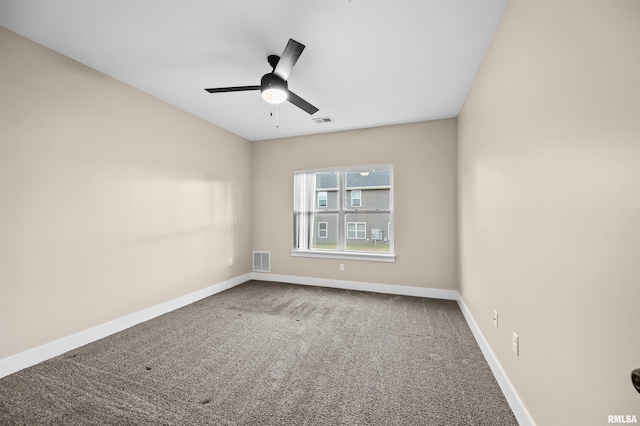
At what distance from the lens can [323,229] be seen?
4.97 metres

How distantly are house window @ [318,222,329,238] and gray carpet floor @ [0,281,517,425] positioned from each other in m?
1.85

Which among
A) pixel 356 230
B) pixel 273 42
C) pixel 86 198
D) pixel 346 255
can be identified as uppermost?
pixel 273 42

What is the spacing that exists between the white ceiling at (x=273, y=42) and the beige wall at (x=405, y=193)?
95 cm

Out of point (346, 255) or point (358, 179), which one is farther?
point (358, 179)

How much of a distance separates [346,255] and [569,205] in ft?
11.8

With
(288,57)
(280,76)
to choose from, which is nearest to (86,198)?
(280,76)

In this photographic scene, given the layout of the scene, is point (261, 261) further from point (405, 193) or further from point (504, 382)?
point (504, 382)

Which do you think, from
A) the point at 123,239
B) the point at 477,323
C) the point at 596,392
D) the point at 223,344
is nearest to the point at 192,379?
the point at 223,344

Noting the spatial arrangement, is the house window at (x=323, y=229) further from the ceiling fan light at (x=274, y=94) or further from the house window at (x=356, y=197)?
the ceiling fan light at (x=274, y=94)

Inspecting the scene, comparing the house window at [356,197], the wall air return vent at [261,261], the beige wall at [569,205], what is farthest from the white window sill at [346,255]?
the beige wall at [569,205]

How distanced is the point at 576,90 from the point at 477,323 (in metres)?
2.42

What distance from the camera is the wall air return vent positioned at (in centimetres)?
515

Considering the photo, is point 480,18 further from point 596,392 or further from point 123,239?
point 123,239

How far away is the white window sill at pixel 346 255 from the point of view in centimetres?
436
